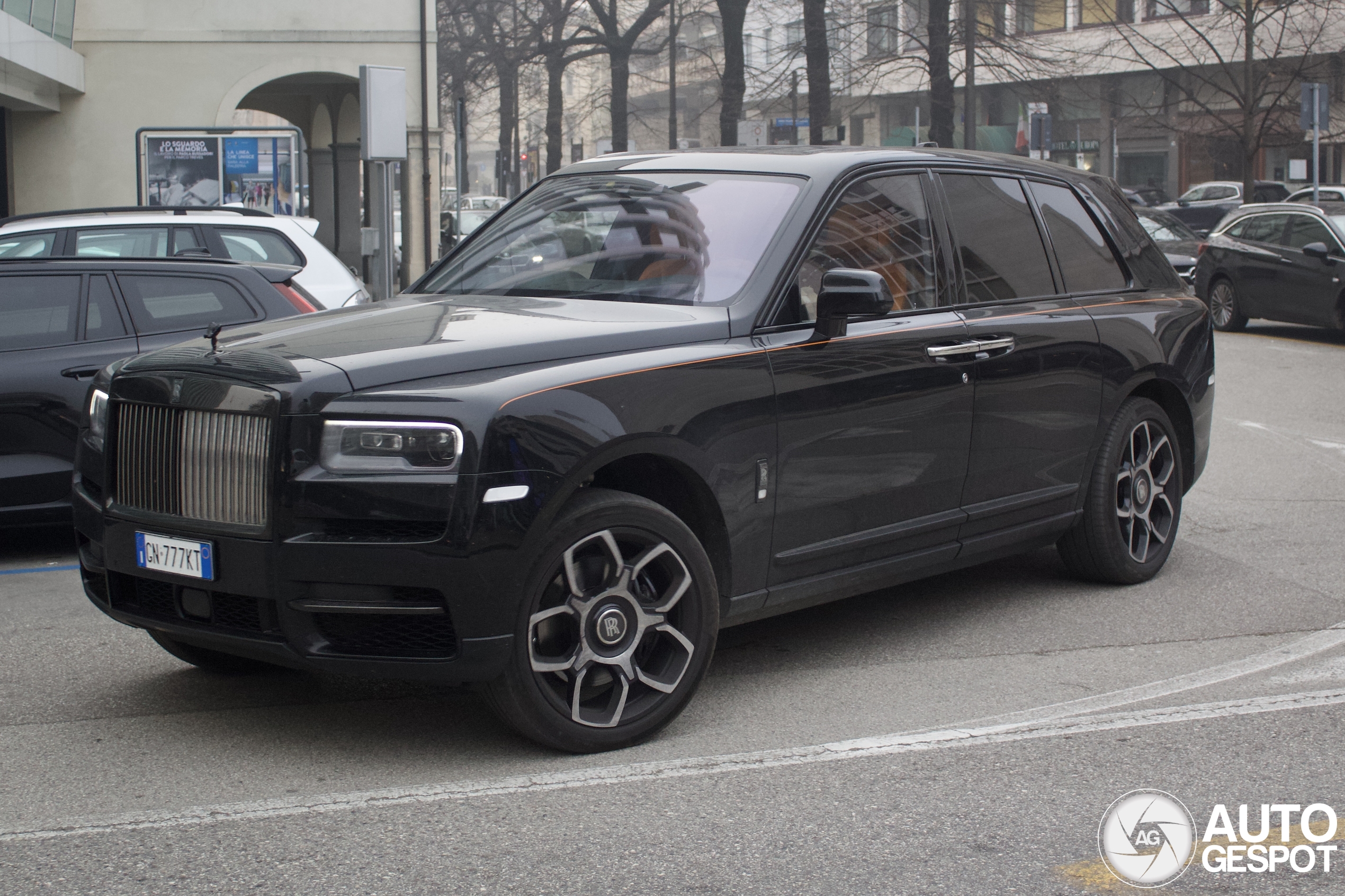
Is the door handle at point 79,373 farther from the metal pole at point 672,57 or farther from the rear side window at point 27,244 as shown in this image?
the metal pole at point 672,57

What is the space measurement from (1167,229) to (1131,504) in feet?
67.3

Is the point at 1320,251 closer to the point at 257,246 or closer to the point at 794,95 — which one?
the point at 257,246

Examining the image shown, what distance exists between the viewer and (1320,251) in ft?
58.1

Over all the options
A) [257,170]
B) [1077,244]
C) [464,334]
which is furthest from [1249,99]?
[464,334]

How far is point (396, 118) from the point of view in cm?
1472

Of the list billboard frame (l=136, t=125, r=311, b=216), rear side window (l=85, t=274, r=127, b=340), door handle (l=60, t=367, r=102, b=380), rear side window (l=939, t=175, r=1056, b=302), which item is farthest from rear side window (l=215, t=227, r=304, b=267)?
billboard frame (l=136, t=125, r=311, b=216)

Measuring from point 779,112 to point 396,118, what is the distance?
43.1 meters

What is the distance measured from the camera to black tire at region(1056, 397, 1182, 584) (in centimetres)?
628

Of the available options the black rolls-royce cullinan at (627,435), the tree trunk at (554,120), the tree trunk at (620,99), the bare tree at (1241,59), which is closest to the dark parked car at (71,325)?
the black rolls-royce cullinan at (627,435)

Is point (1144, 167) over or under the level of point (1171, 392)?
over

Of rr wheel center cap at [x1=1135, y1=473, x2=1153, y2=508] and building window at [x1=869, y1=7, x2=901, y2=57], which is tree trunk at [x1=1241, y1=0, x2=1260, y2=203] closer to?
building window at [x1=869, y1=7, x2=901, y2=57]

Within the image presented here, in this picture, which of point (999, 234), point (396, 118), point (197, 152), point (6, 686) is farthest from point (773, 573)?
point (197, 152)

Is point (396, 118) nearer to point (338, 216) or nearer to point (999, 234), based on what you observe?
point (999, 234)

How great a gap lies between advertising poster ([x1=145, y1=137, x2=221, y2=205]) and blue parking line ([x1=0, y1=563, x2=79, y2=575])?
14355mm
